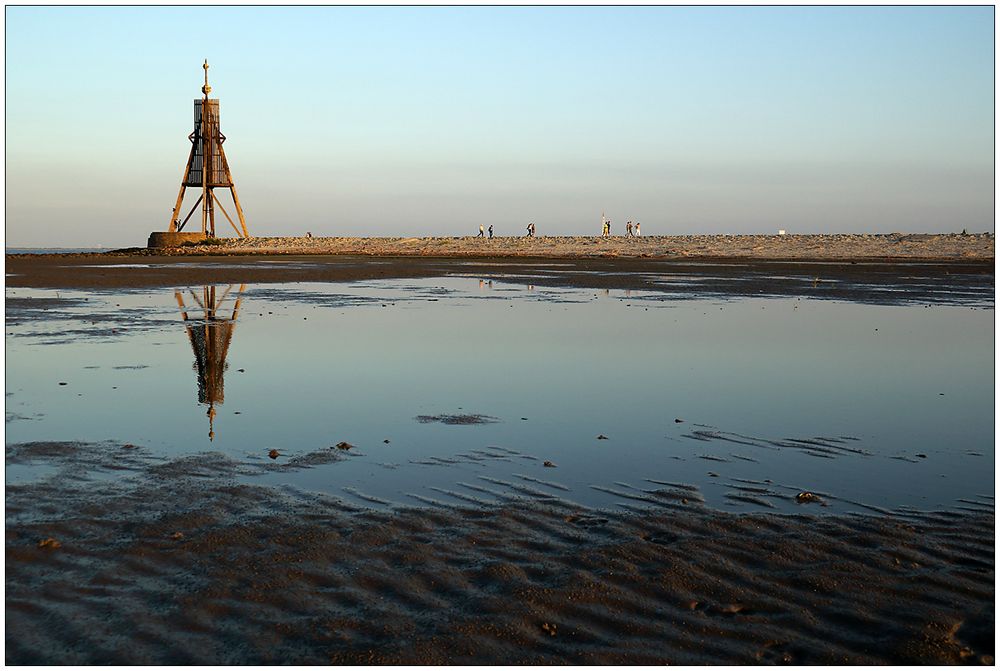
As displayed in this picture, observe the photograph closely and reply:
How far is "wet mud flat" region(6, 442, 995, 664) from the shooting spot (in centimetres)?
472

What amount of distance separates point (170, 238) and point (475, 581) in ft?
257

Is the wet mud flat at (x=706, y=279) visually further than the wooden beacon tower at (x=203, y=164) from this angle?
No

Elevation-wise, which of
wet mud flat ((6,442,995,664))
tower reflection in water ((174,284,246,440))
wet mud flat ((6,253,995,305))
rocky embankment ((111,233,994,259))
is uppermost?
rocky embankment ((111,233,994,259))

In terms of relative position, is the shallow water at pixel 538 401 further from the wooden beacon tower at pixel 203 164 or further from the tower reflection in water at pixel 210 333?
the wooden beacon tower at pixel 203 164

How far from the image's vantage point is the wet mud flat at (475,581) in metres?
4.72

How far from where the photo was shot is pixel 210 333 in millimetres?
17609

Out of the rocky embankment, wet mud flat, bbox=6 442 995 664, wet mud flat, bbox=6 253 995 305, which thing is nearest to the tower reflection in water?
wet mud flat, bbox=6 442 995 664

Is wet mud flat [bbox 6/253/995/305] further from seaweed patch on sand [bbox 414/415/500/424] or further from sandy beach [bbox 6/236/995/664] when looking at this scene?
sandy beach [bbox 6/236/995/664]

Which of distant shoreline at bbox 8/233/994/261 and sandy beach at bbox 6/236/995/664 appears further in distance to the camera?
distant shoreline at bbox 8/233/994/261

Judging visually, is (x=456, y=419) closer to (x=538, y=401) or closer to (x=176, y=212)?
(x=538, y=401)

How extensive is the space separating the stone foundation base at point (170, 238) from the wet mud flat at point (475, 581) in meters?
75.1

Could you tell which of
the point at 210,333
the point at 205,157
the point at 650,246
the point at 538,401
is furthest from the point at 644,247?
the point at 538,401

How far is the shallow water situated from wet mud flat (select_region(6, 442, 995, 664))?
57 centimetres

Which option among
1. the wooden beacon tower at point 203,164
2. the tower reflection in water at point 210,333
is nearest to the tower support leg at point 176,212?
the wooden beacon tower at point 203,164
